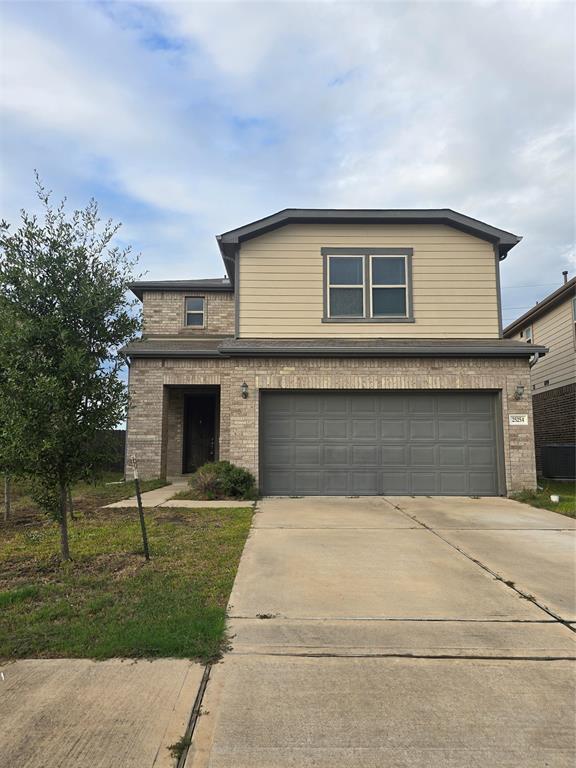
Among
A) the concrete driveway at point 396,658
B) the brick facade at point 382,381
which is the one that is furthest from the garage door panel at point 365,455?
the concrete driveway at point 396,658

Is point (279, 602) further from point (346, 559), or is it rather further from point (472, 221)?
point (472, 221)

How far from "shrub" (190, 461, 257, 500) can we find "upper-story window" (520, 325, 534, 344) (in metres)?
13.2

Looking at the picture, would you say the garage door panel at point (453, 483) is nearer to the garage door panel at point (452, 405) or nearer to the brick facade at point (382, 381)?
the brick facade at point (382, 381)

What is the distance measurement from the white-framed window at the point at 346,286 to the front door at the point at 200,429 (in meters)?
5.90

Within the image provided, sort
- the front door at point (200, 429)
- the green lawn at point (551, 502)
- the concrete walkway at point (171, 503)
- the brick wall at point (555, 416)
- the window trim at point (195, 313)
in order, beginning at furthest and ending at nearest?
the front door at point (200, 429) < the window trim at point (195, 313) < the brick wall at point (555, 416) < the concrete walkway at point (171, 503) < the green lawn at point (551, 502)

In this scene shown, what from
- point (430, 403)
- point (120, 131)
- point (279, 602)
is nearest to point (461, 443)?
point (430, 403)

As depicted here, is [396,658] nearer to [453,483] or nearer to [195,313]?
[453,483]

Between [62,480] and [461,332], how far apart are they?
29.8 feet

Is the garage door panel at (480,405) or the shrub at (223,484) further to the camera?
the garage door panel at (480,405)

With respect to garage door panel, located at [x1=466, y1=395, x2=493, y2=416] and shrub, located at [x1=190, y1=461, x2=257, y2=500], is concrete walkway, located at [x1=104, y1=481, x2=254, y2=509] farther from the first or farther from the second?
garage door panel, located at [x1=466, y1=395, x2=493, y2=416]

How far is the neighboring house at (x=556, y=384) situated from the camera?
13.9m

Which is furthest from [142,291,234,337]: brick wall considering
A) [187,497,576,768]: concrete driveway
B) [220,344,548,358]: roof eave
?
[187,497,576,768]: concrete driveway

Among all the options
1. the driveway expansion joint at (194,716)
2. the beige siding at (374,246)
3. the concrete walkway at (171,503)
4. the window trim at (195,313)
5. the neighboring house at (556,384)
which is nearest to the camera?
the driveway expansion joint at (194,716)

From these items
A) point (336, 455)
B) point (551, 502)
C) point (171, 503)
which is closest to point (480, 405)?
point (551, 502)
